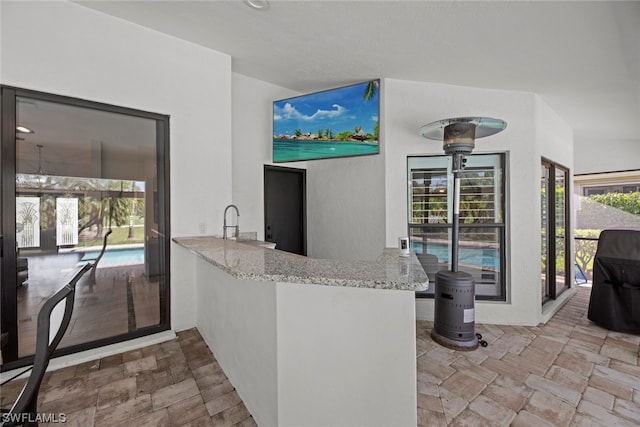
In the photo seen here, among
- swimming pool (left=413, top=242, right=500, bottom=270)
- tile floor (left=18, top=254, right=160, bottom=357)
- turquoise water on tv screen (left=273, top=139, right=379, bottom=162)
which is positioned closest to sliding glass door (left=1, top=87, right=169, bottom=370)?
tile floor (left=18, top=254, right=160, bottom=357)

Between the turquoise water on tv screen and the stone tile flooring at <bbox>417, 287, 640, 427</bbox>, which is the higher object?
the turquoise water on tv screen

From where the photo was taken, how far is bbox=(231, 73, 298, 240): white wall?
3.64 meters

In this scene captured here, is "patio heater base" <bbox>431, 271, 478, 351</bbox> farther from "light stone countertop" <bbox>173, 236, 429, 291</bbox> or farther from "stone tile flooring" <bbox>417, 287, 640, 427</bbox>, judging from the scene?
"light stone countertop" <bbox>173, 236, 429, 291</bbox>

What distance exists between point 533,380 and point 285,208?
3337 mm

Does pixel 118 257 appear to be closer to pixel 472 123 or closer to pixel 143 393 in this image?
pixel 143 393

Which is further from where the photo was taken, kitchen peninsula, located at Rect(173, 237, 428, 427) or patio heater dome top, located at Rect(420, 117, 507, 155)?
patio heater dome top, located at Rect(420, 117, 507, 155)

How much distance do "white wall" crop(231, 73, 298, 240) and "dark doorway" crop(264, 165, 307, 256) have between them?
224mm

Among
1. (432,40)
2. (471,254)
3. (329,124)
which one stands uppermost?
(432,40)

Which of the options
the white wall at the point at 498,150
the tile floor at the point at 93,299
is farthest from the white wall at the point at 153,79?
the white wall at the point at 498,150

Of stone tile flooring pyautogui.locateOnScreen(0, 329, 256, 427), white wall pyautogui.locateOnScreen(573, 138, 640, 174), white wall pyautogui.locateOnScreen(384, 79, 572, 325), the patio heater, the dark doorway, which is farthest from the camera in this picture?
white wall pyautogui.locateOnScreen(573, 138, 640, 174)

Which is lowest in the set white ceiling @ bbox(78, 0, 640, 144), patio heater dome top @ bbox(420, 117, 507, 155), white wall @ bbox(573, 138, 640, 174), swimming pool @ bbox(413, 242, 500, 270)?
swimming pool @ bbox(413, 242, 500, 270)

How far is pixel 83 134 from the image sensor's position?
94.9 inches

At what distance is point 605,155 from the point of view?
16.7ft

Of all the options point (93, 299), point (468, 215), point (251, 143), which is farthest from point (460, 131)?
point (93, 299)
